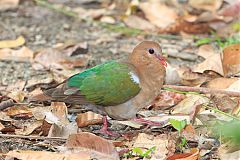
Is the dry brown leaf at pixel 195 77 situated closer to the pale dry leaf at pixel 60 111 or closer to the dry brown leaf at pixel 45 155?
the pale dry leaf at pixel 60 111

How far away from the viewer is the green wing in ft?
12.6

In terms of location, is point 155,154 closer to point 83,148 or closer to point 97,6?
point 83,148

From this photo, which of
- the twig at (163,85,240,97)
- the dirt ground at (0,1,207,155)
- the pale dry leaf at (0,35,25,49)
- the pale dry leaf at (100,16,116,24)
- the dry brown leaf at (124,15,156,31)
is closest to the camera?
the twig at (163,85,240,97)

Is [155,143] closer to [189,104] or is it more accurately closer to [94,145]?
[94,145]

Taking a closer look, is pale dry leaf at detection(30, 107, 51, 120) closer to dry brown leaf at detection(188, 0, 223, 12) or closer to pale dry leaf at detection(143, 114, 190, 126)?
pale dry leaf at detection(143, 114, 190, 126)

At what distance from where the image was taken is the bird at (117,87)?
3.85m

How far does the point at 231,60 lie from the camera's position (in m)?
4.71

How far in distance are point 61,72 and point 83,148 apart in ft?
5.97

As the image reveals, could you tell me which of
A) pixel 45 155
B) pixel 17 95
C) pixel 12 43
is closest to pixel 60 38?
pixel 12 43

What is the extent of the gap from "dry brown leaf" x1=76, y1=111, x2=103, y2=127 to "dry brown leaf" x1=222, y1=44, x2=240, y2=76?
3.61 feet

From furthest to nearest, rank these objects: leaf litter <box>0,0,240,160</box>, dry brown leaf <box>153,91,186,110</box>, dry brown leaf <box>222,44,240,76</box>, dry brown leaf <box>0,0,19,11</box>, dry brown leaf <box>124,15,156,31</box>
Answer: dry brown leaf <box>0,0,19,11</box> < dry brown leaf <box>124,15,156,31</box> < dry brown leaf <box>222,44,240,76</box> < dry brown leaf <box>153,91,186,110</box> < leaf litter <box>0,0,240,160</box>

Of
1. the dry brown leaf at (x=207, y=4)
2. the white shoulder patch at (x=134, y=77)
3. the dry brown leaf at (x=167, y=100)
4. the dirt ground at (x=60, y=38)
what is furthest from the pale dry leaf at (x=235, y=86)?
the dry brown leaf at (x=207, y=4)

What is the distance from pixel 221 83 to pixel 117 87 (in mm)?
1005

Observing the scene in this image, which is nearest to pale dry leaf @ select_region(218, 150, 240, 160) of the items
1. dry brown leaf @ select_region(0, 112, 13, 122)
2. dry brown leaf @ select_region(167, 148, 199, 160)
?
dry brown leaf @ select_region(167, 148, 199, 160)
